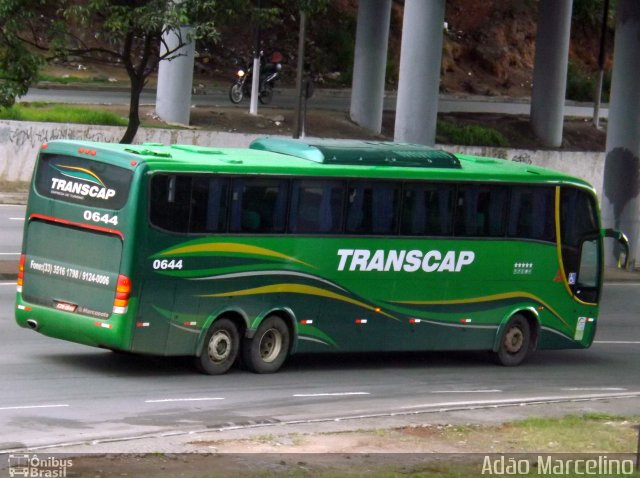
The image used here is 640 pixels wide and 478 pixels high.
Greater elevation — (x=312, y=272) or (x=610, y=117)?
(x=610, y=117)

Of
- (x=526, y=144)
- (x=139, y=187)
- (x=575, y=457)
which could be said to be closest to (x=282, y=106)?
(x=526, y=144)

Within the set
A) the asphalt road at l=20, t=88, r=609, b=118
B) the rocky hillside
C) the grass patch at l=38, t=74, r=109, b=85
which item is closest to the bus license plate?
the asphalt road at l=20, t=88, r=609, b=118

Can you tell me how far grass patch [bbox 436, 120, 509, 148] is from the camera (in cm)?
4532

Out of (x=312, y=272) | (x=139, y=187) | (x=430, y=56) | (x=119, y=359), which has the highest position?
(x=430, y=56)

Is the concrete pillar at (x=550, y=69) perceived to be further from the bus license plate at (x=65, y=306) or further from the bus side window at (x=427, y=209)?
the bus license plate at (x=65, y=306)

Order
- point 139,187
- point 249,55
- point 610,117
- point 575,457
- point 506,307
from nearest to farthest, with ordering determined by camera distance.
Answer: point 575,457 → point 139,187 → point 506,307 → point 610,117 → point 249,55

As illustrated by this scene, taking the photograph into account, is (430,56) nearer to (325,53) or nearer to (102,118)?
(102,118)

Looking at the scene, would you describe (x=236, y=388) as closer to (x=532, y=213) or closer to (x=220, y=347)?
(x=220, y=347)

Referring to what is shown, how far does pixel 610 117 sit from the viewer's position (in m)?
33.4

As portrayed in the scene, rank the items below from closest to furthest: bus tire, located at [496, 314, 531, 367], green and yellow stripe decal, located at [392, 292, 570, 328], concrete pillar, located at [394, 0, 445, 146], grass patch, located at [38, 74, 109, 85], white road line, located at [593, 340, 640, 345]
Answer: green and yellow stripe decal, located at [392, 292, 570, 328] → bus tire, located at [496, 314, 531, 367] → white road line, located at [593, 340, 640, 345] → concrete pillar, located at [394, 0, 445, 146] → grass patch, located at [38, 74, 109, 85]

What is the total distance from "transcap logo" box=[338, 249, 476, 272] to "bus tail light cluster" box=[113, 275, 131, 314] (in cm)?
332

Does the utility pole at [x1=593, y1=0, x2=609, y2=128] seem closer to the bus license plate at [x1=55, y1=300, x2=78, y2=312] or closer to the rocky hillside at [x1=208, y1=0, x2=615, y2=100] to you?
the rocky hillside at [x1=208, y1=0, x2=615, y2=100]

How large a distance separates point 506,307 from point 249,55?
40.1 metres

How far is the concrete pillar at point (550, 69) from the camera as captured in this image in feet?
153
